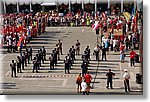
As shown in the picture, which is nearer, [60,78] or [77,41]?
[60,78]

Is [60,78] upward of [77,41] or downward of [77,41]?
downward

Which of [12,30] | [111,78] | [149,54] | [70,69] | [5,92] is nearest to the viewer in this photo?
[149,54]

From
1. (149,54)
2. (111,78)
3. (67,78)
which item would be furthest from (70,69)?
(149,54)

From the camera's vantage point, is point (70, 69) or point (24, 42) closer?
point (70, 69)

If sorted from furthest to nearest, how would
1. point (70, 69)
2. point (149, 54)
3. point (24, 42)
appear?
point (24, 42) → point (70, 69) → point (149, 54)

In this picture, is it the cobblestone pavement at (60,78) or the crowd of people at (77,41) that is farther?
the crowd of people at (77,41)

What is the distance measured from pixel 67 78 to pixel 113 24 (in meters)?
10.8

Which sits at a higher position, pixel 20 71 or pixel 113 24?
pixel 113 24

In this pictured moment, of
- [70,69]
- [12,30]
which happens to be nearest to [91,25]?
[12,30]

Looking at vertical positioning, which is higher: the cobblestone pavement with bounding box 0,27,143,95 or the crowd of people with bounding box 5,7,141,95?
the crowd of people with bounding box 5,7,141,95

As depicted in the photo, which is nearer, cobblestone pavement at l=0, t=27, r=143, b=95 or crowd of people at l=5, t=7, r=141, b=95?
cobblestone pavement at l=0, t=27, r=143, b=95

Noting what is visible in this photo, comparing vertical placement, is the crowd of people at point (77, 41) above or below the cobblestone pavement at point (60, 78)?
above

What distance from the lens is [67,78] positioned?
18.6 meters

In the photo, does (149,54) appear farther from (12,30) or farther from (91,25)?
(91,25)
